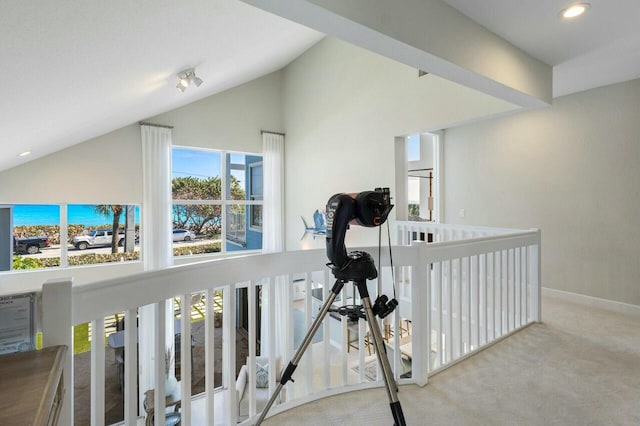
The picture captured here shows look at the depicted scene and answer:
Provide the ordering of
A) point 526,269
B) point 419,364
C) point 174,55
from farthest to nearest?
point 526,269 → point 174,55 → point 419,364

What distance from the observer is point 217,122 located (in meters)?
5.82

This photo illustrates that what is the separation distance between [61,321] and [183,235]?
16.6ft

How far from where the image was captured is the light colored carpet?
1609mm

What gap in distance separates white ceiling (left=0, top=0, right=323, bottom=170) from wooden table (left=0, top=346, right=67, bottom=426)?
1088 mm

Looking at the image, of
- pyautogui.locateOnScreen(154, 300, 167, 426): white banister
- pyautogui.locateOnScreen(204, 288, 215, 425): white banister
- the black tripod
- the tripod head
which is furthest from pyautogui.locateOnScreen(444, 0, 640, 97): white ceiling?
pyautogui.locateOnScreen(154, 300, 167, 426): white banister

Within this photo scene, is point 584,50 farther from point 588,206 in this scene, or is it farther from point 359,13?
point 359,13

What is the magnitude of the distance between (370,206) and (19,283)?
5390 mm

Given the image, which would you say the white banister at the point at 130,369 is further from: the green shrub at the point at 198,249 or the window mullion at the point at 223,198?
the window mullion at the point at 223,198

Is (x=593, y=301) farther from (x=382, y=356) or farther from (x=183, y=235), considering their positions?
(x=183, y=235)

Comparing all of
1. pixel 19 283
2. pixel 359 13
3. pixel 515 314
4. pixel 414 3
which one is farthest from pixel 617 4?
pixel 19 283

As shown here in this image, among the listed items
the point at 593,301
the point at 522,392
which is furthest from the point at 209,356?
the point at 593,301

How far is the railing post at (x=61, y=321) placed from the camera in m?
0.88

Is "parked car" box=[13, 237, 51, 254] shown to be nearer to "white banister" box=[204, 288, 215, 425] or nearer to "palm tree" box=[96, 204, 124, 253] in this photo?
"palm tree" box=[96, 204, 124, 253]

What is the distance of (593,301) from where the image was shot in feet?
11.2
